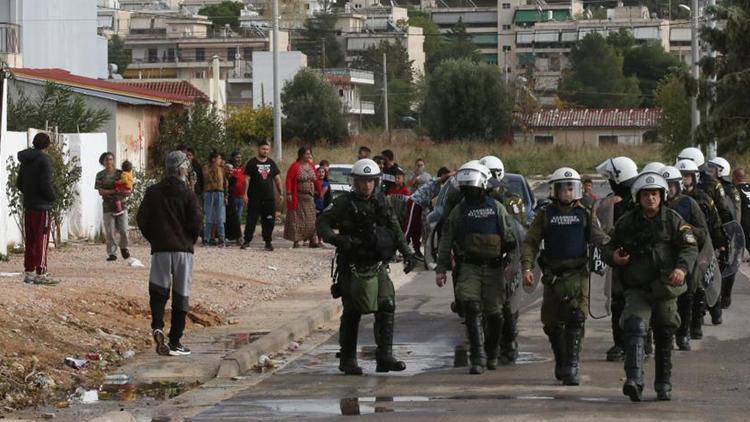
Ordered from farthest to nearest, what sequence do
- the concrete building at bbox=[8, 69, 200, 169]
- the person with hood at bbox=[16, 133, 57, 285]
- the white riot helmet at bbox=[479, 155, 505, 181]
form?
the concrete building at bbox=[8, 69, 200, 169] → the person with hood at bbox=[16, 133, 57, 285] → the white riot helmet at bbox=[479, 155, 505, 181]

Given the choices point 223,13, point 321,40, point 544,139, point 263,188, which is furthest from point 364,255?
point 223,13

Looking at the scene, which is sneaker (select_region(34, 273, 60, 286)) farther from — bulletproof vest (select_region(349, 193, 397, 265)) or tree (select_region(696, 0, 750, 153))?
tree (select_region(696, 0, 750, 153))

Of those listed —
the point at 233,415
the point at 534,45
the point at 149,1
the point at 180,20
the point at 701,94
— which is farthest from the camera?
the point at 149,1

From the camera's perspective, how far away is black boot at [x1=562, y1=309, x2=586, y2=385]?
42.4 ft

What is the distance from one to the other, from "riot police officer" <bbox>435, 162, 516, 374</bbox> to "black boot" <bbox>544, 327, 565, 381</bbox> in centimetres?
71

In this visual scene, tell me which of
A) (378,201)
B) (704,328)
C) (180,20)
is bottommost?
(704,328)

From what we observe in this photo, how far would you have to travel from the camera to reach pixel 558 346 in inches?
523

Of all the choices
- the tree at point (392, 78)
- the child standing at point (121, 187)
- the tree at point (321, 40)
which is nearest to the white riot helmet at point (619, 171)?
the child standing at point (121, 187)

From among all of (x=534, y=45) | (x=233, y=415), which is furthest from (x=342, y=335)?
(x=534, y=45)

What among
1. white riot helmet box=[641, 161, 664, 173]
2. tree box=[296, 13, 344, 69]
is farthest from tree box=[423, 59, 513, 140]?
white riot helmet box=[641, 161, 664, 173]

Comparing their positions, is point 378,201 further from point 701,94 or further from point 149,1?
point 149,1

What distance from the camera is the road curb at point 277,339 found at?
1425 cm

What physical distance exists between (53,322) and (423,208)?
803cm

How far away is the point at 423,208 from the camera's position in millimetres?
22625
